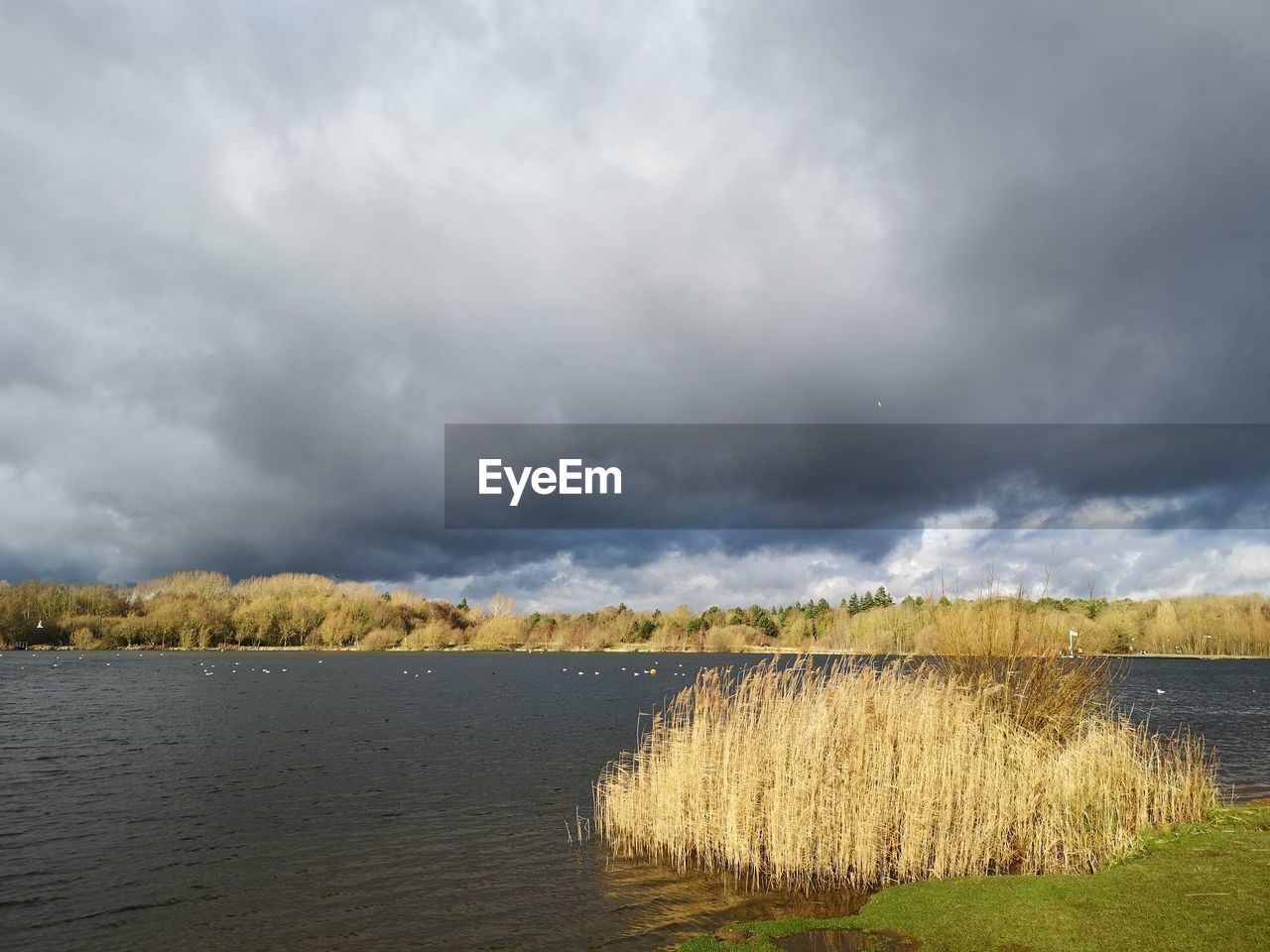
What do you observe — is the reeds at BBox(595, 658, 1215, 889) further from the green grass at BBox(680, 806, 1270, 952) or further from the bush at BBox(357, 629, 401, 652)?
the bush at BBox(357, 629, 401, 652)

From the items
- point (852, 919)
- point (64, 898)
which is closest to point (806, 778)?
point (852, 919)

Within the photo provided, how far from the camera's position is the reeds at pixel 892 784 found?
1459 cm

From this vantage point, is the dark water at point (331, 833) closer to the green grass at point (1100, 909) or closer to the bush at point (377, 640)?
the green grass at point (1100, 909)

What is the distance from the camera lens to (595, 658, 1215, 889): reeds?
14.6 m

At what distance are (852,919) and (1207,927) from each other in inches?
181

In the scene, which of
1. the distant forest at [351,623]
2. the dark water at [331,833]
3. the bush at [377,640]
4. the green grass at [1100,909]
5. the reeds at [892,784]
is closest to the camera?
the green grass at [1100,909]

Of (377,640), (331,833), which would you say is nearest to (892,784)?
(331,833)

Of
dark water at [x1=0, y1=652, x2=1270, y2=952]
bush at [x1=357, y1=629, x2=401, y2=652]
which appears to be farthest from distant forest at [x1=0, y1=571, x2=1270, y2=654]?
dark water at [x1=0, y1=652, x2=1270, y2=952]

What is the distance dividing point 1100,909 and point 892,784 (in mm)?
4539

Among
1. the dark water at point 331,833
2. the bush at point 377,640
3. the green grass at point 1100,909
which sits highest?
the green grass at point 1100,909

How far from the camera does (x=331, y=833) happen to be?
67.1 feet

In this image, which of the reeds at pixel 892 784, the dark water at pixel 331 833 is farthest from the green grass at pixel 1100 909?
the dark water at pixel 331 833

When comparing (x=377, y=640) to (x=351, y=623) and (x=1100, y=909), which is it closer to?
(x=351, y=623)

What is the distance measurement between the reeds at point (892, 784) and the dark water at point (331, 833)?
3.83 feet
